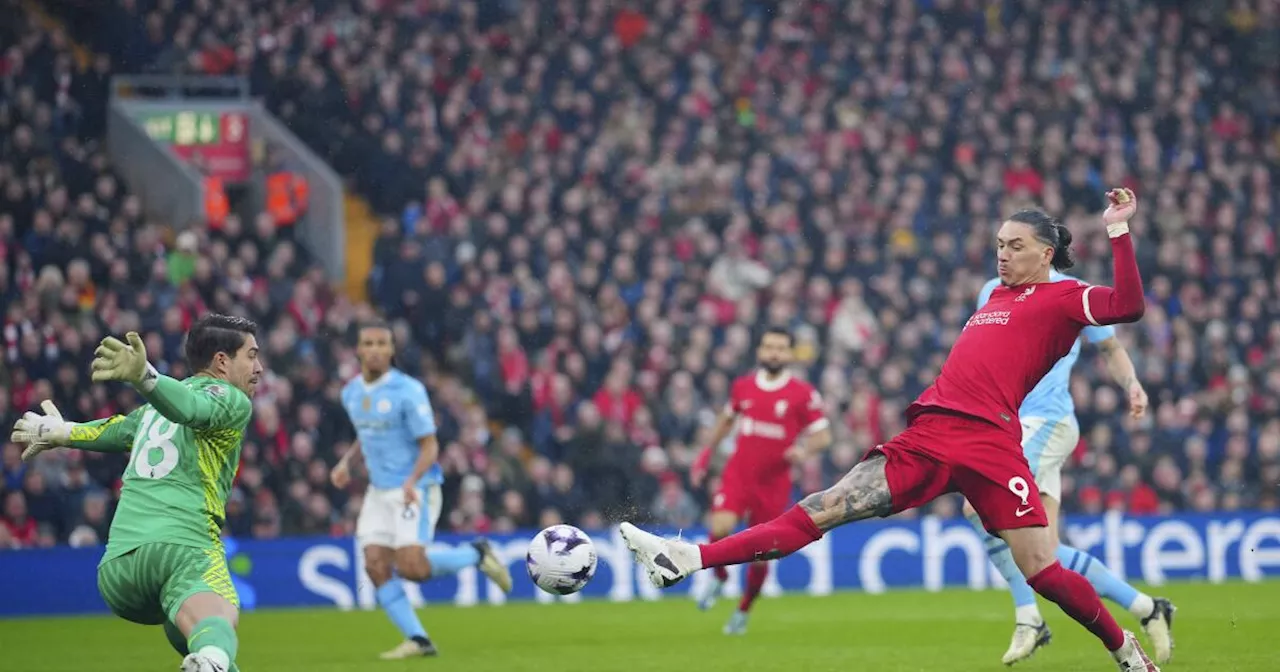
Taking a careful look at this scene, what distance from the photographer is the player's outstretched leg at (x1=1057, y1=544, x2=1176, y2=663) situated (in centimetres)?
977

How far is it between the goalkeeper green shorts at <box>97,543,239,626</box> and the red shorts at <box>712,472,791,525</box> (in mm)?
7466

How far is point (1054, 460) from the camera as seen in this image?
1081 centimetres

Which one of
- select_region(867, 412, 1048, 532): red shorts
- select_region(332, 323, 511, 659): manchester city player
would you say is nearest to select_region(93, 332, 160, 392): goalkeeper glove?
select_region(867, 412, 1048, 532): red shorts

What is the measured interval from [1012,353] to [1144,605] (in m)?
2.52

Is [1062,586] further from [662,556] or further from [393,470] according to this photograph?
[393,470]

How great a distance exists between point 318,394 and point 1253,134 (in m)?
15.2

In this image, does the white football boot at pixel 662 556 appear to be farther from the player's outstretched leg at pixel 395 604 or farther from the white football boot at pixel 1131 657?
the player's outstretched leg at pixel 395 604

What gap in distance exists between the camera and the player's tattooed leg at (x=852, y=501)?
26.1ft

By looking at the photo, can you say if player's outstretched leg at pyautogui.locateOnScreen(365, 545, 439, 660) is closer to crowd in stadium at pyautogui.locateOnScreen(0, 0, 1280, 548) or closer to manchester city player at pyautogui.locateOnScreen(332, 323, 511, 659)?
manchester city player at pyautogui.locateOnScreen(332, 323, 511, 659)

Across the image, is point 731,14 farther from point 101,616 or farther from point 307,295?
point 101,616

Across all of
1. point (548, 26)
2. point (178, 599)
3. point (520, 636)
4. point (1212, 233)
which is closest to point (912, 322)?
point (1212, 233)

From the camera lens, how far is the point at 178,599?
23.4ft

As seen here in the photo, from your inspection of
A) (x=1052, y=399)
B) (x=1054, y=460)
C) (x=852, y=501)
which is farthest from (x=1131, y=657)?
(x=1052, y=399)

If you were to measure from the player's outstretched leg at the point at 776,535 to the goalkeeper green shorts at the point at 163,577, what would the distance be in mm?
1761
